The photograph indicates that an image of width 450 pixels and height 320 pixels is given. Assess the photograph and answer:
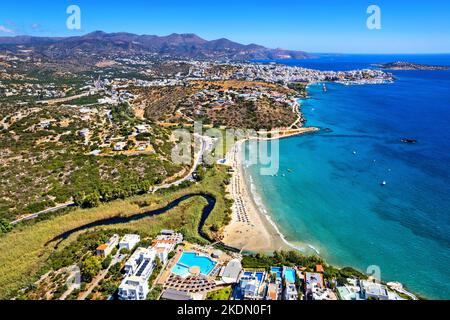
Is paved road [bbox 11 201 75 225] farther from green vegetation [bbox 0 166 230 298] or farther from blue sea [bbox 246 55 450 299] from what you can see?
blue sea [bbox 246 55 450 299]

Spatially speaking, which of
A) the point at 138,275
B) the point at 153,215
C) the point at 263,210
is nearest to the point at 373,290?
the point at 263,210

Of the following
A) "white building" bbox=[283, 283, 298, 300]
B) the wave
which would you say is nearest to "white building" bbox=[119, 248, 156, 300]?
"white building" bbox=[283, 283, 298, 300]

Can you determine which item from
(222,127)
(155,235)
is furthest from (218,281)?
(222,127)

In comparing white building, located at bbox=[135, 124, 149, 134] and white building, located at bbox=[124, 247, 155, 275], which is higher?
white building, located at bbox=[135, 124, 149, 134]

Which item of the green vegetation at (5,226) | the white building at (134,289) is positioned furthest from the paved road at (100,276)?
the green vegetation at (5,226)

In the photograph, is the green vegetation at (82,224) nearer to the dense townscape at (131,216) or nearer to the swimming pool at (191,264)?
the dense townscape at (131,216)

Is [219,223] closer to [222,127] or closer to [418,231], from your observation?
[418,231]

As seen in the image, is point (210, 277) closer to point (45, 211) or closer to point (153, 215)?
point (153, 215)
